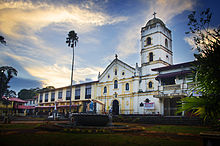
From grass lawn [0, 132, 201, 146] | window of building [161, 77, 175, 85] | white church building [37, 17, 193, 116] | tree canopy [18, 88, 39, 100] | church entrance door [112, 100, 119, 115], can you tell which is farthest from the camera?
tree canopy [18, 88, 39, 100]

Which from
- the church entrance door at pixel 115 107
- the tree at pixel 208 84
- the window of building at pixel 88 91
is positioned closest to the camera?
the tree at pixel 208 84

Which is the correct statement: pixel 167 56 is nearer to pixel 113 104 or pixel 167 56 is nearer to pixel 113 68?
pixel 113 68

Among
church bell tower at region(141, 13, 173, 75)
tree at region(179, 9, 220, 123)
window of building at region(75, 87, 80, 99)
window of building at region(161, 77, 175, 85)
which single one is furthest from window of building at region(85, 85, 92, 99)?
tree at region(179, 9, 220, 123)

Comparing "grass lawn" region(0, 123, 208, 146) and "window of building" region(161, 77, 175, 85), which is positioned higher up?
"window of building" region(161, 77, 175, 85)

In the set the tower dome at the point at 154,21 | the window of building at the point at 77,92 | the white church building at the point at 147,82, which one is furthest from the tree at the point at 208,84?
the window of building at the point at 77,92

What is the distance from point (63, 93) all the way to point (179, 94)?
99.0 feet

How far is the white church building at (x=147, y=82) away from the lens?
86.4 feet

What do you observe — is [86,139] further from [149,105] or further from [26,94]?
[26,94]

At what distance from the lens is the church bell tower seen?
30688 millimetres

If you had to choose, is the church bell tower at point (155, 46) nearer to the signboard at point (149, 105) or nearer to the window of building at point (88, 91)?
the signboard at point (149, 105)

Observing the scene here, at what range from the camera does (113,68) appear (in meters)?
36.4

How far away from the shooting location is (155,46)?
31.1 metres

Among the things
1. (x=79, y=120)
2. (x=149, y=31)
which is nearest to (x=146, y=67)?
(x=149, y=31)

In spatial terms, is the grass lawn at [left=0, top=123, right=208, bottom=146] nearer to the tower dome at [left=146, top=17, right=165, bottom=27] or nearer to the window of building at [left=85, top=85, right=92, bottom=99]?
the tower dome at [left=146, top=17, right=165, bottom=27]
